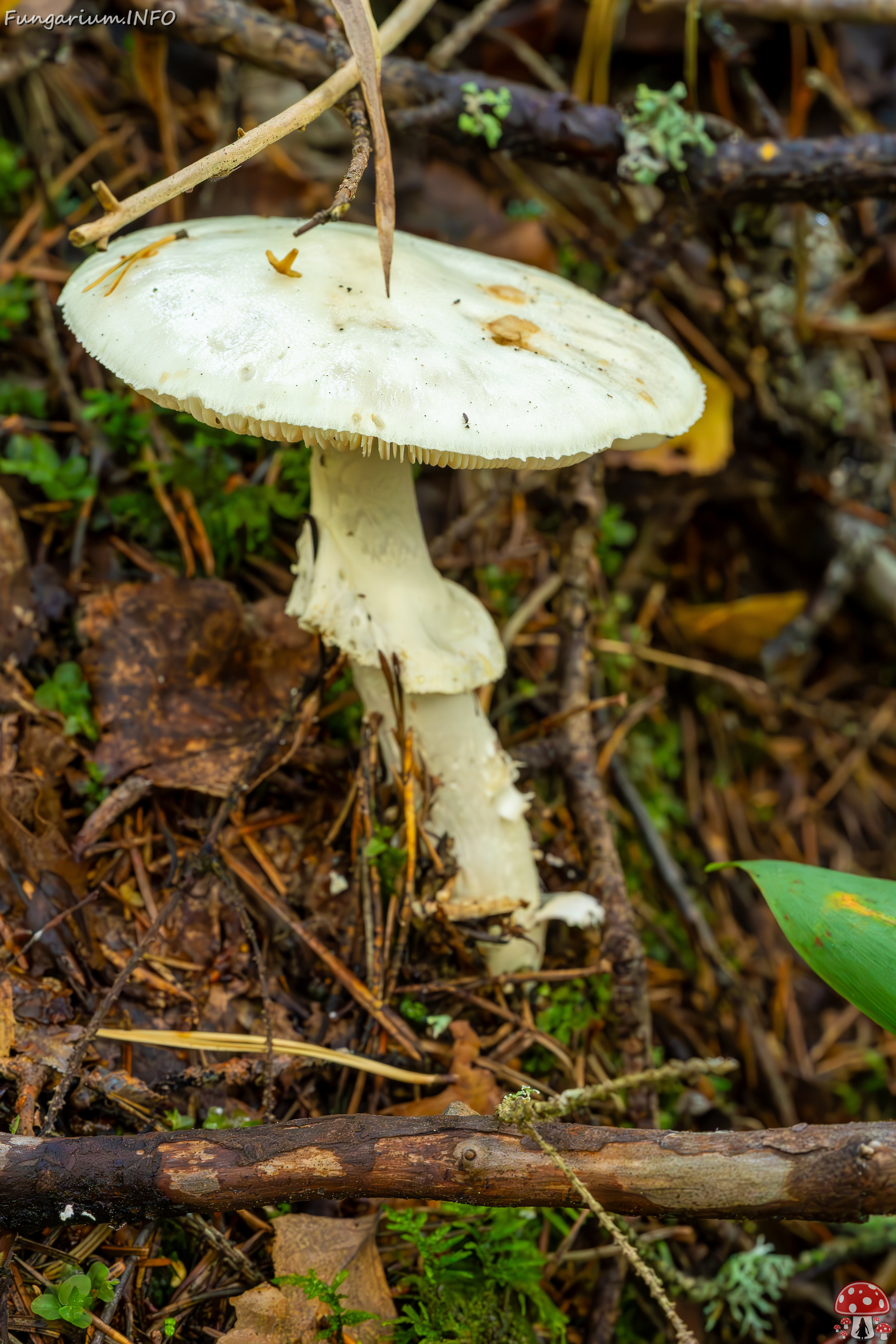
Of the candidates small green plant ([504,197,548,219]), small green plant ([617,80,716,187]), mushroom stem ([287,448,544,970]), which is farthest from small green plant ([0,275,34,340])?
small green plant ([617,80,716,187])

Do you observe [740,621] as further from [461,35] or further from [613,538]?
[461,35]

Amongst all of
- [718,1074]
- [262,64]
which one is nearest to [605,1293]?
[718,1074]

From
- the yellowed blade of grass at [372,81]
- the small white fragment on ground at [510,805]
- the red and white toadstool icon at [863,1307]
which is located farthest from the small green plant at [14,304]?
the red and white toadstool icon at [863,1307]

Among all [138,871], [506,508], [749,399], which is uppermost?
[749,399]

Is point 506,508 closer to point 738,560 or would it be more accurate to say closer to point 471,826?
point 738,560

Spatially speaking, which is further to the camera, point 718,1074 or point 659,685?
point 659,685

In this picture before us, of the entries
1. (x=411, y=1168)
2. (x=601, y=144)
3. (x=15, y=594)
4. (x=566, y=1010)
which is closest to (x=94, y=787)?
(x=15, y=594)
